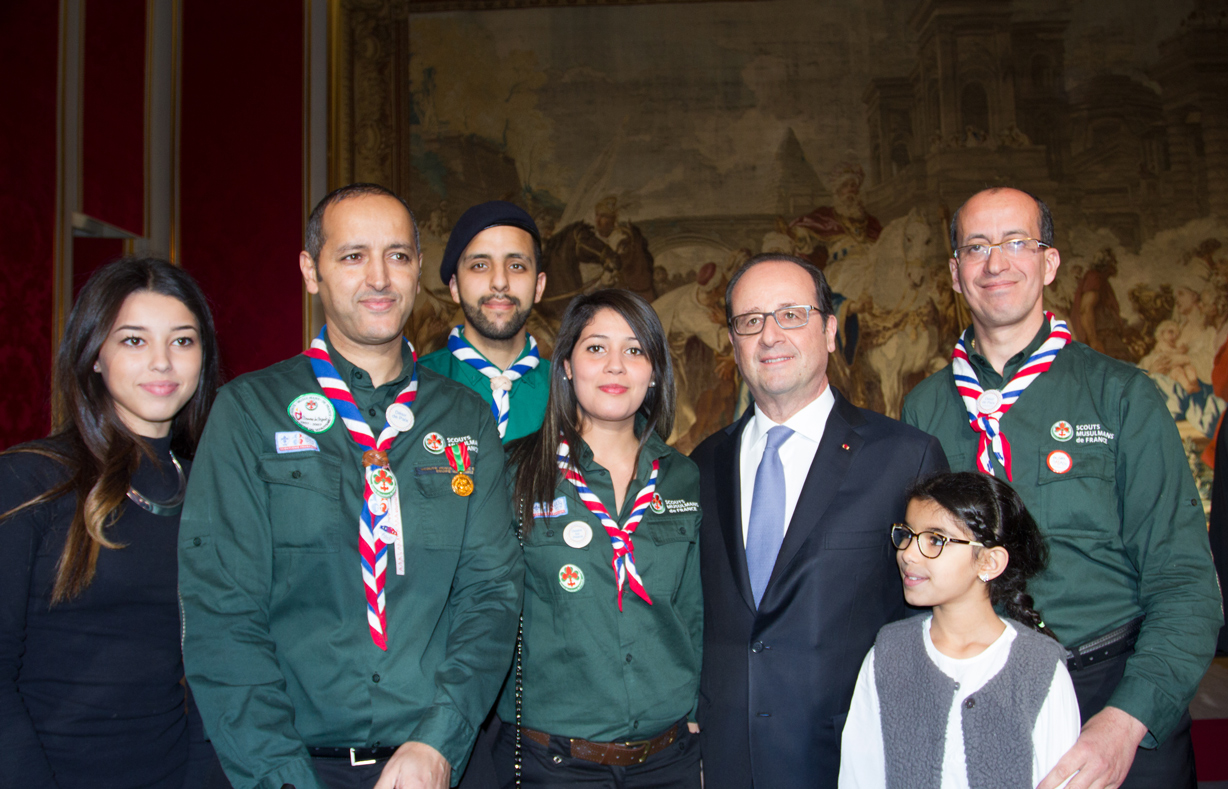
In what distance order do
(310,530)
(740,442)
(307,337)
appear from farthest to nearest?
(307,337)
(740,442)
(310,530)

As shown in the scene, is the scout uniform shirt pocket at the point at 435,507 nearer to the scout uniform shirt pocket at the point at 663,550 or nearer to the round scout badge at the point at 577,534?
the round scout badge at the point at 577,534

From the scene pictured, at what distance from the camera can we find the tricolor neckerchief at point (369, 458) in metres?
1.94

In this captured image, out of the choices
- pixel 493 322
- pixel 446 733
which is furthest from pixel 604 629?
pixel 493 322

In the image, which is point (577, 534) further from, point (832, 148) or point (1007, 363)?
point (832, 148)

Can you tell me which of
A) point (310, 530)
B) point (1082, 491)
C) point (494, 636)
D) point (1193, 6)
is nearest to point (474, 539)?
point (494, 636)

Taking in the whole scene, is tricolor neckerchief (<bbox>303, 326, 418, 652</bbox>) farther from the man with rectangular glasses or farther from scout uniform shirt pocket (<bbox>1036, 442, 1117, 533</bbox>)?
scout uniform shirt pocket (<bbox>1036, 442, 1117, 533</bbox>)

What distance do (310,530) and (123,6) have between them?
7016 millimetres

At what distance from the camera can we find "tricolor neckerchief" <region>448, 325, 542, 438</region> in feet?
10.4

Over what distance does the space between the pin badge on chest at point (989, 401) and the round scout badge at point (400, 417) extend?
1.88 m

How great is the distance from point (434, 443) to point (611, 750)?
0.99m

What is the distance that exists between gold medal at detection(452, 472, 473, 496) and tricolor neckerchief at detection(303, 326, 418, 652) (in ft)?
0.58

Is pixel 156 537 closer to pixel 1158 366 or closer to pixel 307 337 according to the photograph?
pixel 307 337

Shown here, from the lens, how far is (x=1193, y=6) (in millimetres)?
9031

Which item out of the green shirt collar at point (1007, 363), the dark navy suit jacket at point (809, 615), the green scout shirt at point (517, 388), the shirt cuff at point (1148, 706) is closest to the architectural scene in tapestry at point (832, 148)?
the green scout shirt at point (517, 388)
